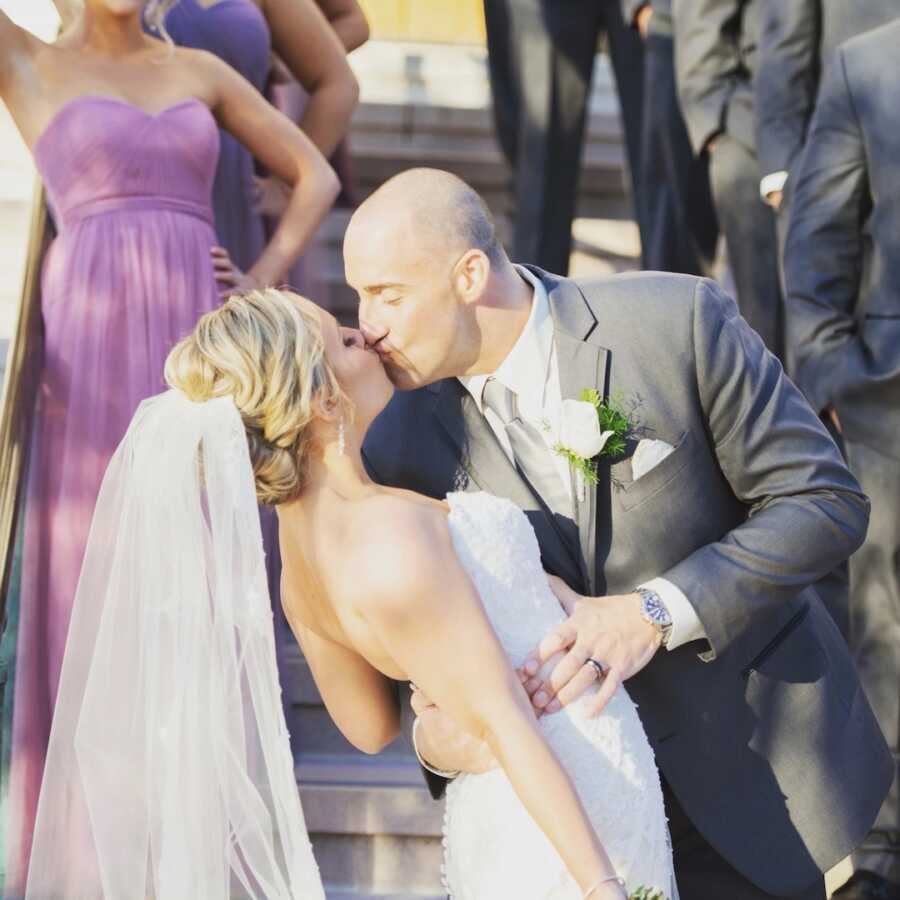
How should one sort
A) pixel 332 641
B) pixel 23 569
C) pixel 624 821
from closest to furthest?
pixel 624 821 < pixel 332 641 < pixel 23 569

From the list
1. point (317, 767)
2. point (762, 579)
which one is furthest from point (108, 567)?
point (317, 767)

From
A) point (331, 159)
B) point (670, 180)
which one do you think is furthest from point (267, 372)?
point (670, 180)

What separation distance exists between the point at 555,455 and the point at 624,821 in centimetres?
66

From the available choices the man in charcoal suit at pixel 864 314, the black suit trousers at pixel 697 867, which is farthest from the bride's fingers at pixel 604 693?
the man in charcoal suit at pixel 864 314

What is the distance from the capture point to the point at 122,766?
9.08 ft

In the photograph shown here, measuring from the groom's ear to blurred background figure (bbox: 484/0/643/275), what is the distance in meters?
3.31

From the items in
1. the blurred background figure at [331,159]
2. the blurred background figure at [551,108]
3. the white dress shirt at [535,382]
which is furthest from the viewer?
the blurred background figure at [551,108]

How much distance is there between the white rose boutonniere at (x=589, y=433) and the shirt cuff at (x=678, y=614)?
0.74 feet

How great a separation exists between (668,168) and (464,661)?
3.85 m

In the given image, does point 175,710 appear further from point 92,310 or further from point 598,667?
point 92,310

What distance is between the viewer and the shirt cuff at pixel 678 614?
9.18ft

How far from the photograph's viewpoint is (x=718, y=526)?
3.03 meters

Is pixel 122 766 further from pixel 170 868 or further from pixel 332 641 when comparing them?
pixel 332 641

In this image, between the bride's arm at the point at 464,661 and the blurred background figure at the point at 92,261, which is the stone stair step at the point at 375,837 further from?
the bride's arm at the point at 464,661
